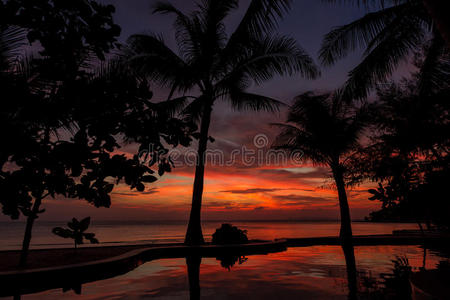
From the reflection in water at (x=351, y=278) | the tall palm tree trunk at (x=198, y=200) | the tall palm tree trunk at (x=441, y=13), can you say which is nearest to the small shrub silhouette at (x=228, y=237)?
the tall palm tree trunk at (x=198, y=200)

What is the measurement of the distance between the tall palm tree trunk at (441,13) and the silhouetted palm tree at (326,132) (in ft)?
47.2

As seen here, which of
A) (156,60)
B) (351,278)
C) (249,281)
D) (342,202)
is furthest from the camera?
(342,202)

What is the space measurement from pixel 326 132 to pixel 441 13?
48.3ft

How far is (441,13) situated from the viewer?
9.07ft

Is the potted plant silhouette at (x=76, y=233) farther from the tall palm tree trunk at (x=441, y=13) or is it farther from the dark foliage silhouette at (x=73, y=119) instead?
the tall palm tree trunk at (x=441, y=13)

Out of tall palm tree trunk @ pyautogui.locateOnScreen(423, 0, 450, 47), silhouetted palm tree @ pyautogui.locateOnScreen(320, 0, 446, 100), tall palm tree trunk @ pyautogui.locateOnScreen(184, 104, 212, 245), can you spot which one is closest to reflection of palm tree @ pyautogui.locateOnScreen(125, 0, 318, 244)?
tall palm tree trunk @ pyautogui.locateOnScreen(184, 104, 212, 245)

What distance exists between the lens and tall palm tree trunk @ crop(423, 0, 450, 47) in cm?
271

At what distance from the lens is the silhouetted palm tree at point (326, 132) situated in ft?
55.9

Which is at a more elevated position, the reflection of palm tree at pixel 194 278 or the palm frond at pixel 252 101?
the palm frond at pixel 252 101

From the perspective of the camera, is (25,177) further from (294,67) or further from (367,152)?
(367,152)

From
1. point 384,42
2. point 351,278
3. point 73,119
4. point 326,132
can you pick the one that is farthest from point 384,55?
point 326,132

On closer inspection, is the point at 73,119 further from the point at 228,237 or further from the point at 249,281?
the point at 228,237

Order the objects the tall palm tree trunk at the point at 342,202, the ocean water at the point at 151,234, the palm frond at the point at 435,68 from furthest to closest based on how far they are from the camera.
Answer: the ocean water at the point at 151,234, the tall palm tree trunk at the point at 342,202, the palm frond at the point at 435,68

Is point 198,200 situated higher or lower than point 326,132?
lower
